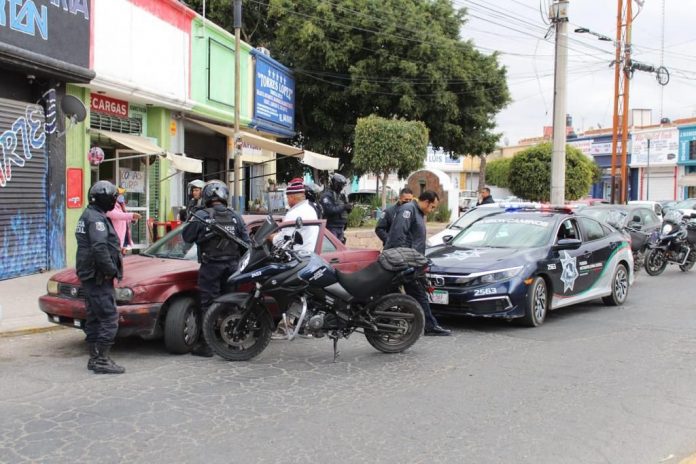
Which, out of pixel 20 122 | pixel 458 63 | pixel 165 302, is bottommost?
pixel 165 302

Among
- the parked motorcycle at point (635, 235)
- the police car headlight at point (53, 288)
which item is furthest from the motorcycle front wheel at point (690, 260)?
the police car headlight at point (53, 288)

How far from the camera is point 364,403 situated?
17.4 ft

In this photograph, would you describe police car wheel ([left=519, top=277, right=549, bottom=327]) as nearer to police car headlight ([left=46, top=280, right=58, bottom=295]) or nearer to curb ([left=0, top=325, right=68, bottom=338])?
police car headlight ([left=46, top=280, right=58, bottom=295])

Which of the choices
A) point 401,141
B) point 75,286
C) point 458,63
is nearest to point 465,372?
point 75,286

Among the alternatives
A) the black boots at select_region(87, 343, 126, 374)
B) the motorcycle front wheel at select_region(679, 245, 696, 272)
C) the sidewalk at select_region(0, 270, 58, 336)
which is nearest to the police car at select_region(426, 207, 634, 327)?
the black boots at select_region(87, 343, 126, 374)

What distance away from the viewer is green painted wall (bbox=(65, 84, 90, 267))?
41.0 ft

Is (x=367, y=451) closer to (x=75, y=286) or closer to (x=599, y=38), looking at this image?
(x=75, y=286)

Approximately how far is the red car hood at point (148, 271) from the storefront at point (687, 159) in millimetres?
44386

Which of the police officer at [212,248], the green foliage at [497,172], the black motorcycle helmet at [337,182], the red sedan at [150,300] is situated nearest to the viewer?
the red sedan at [150,300]

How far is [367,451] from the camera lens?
14.0 feet

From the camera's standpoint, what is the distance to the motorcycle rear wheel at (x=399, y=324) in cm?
678

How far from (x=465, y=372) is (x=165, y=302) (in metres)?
2.97

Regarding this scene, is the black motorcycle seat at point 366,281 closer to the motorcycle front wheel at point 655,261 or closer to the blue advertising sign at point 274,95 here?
the motorcycle front wheel at point 655,261

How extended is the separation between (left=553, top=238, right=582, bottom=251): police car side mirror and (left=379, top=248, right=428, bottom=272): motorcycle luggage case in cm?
269
